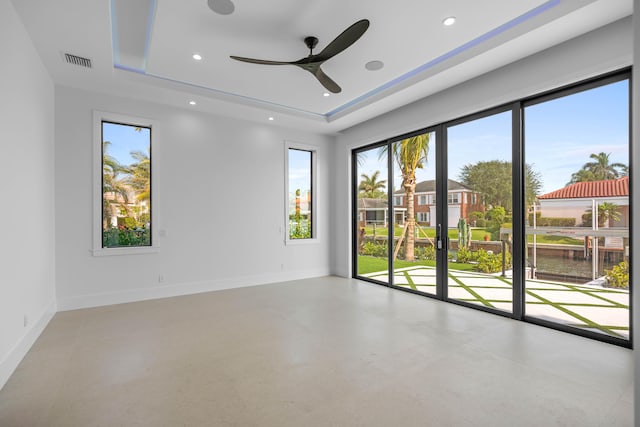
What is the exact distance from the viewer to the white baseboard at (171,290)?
4.46m

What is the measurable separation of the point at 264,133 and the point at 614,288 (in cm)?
558

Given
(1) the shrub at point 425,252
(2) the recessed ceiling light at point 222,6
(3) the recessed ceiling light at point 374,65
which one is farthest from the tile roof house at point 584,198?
(2) the recessed ceiling light at point 222,6

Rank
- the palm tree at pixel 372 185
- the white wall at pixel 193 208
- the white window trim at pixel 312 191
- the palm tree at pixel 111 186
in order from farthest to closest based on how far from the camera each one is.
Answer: the white window trim at pixel 312 191
the palm tree at pixel 372 185
the palm tree at pixel 111 186
the white wall at pixel 193 208

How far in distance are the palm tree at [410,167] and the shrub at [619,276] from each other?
2539 mm

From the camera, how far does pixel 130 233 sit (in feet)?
16.3

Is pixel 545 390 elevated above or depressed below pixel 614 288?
below

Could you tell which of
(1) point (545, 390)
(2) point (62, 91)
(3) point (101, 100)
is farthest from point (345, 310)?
(2) point (62, 91)

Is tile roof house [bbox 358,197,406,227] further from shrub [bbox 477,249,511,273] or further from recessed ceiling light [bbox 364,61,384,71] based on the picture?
recessed ceiling light [bbox 364,61,384,71]

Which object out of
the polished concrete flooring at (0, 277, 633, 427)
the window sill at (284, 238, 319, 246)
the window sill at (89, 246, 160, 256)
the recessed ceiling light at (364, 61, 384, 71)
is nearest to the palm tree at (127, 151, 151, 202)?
the window sill at (89, 246, 160, 256)

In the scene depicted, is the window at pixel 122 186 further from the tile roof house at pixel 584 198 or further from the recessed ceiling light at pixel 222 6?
the tile roof house at pixel 584 198

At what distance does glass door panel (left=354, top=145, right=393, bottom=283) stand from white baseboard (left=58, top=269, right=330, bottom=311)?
1207 millimetres

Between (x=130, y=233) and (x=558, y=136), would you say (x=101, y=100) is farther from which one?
(x=558, y=136)

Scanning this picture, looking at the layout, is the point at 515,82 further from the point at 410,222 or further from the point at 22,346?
the point at 22,346

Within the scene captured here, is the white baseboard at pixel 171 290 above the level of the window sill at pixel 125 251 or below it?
below
